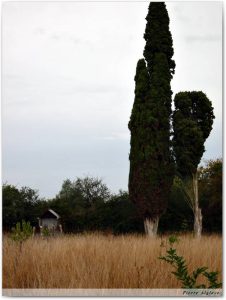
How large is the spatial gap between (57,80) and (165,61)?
19.0 feet

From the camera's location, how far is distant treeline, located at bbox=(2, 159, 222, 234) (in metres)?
6.62

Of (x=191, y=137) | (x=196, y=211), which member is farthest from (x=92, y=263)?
(x=191, y=137)

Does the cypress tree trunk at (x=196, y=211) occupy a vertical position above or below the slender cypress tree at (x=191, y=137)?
below

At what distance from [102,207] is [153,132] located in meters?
2.99

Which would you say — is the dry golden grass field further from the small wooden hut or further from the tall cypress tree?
the tall cypress tree

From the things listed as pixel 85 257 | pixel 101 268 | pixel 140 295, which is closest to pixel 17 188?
pixel 85 257

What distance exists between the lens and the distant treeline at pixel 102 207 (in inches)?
261

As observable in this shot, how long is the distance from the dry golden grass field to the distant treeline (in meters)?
0.67

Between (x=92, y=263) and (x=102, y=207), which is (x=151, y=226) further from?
(x=92, y=263)

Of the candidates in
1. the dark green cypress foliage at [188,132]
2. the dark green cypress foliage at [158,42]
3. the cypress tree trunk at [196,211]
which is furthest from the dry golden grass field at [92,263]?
the dark green cypress foliage at [158,42]

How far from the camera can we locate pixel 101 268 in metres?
4.74

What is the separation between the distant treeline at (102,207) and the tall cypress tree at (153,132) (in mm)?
493

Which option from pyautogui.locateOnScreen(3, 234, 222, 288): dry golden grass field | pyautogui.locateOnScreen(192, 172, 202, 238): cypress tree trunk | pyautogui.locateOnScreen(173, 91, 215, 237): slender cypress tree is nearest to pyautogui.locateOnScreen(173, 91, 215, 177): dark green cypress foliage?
pyautogui.locateOnScreen(173, 91, 215, 237): slender cypress tree

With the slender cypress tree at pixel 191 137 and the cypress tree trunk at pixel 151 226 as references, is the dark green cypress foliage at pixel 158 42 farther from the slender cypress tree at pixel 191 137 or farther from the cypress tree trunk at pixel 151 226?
the cypress tree trunk at pixel 151 226
